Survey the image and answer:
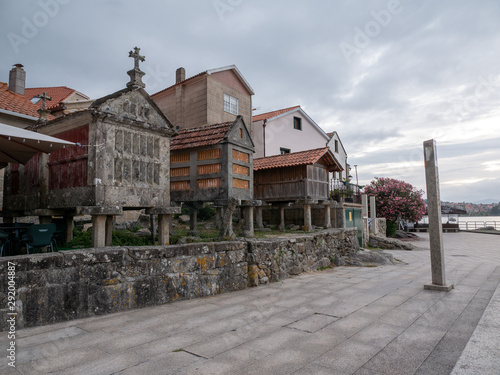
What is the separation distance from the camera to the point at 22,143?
16.4ft

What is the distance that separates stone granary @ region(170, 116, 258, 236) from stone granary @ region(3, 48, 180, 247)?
1502mm

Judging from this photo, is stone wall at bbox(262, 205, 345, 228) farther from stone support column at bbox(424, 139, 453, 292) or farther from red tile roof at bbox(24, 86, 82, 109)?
red tile roof at bbox(24, 86, 82, 109)

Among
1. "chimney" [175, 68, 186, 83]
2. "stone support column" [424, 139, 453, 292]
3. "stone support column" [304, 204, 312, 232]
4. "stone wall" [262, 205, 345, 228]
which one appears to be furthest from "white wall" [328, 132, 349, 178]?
"stone support column" [424, 139, 453, 292]

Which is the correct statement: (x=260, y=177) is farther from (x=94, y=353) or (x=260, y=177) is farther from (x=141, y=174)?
(x=94, y=353)

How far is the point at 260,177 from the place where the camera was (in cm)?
1403

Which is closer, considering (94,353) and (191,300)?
(94,353)

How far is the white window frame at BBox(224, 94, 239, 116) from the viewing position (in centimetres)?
1789

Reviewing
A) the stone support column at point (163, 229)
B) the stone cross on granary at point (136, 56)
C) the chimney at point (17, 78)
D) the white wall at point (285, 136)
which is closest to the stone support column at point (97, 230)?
the stone support column at point (163, 229)

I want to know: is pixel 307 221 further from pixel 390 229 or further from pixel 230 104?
pixel 390 229

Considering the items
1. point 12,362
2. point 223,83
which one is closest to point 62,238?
point 12,362

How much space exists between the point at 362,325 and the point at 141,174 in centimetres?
452

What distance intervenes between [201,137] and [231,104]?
1060cm

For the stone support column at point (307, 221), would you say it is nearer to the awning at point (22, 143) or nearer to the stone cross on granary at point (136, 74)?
the stone cross on granary at point (136, 74)

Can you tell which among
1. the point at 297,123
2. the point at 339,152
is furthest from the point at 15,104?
the point at 339,152
